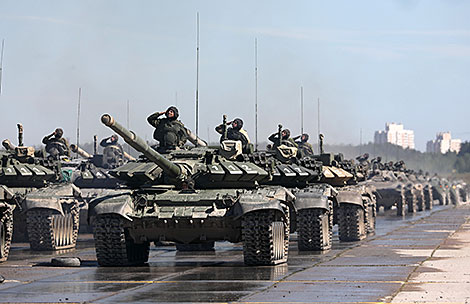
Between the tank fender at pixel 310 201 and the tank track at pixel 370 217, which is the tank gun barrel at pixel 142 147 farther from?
the tank track at pixel 370 217

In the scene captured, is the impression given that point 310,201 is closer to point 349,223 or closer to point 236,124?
point 236,124

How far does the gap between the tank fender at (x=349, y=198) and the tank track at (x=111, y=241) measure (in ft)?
33.2

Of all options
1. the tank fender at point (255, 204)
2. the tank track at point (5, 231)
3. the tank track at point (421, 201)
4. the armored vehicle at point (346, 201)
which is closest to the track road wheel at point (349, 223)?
the armored vehicle at point (346, 201)

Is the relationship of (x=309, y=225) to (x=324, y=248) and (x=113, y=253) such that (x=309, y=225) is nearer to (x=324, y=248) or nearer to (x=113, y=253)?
(x=324, y=248)

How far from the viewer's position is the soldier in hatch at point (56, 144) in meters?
35.0

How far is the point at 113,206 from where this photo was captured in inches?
798

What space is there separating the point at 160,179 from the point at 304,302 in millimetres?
8065

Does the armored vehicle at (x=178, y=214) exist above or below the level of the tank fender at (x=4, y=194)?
below

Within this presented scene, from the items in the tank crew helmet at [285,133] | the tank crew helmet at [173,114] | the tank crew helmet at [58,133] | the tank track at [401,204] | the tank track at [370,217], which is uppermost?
the tank crew helmet at [58,133]

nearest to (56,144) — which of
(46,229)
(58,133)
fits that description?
(58,133)

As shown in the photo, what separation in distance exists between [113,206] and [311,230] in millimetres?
7072

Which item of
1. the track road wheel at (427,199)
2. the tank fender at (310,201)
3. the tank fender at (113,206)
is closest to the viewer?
the tank fender at (113,206)

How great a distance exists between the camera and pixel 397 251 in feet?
82.2

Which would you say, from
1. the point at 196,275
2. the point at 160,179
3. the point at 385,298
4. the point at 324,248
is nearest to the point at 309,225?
the point at 324,248
